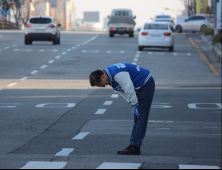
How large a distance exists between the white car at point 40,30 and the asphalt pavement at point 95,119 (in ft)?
31.5

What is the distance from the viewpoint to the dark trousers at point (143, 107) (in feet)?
25.8

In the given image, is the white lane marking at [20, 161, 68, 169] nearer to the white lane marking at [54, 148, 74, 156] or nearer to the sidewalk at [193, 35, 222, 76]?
the white lane marking at [54, 148, 74, 156]

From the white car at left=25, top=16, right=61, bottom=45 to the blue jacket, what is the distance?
28.4 m

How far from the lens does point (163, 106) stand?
14883 mm

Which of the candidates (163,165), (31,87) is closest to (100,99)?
(31,87)

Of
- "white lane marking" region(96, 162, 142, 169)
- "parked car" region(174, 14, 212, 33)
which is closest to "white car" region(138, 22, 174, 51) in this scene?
"white lane marking" region(96, 162, 142, 169)

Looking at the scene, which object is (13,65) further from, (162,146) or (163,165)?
(163,165)

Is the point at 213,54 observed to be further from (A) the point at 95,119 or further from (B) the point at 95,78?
(B) the point at 95,78

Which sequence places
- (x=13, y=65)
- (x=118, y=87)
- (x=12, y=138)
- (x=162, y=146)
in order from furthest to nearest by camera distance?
(x=13, y=65)
(x=12, y=138)
(x=162, y=146)
(x=118, y=87)

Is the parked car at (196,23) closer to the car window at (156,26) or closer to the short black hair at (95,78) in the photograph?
the car window at (156,26)

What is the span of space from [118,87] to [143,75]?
0.43m

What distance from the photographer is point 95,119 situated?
12484mm

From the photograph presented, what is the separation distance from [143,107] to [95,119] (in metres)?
4.60

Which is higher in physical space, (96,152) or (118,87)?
(118,87)
